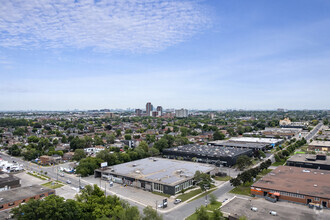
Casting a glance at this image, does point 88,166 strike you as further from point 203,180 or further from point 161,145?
point 161,145

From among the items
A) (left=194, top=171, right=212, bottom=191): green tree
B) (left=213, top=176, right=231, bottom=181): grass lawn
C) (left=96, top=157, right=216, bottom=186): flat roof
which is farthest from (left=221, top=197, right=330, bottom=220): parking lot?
(left=213, top=176, right=231, bottom=181): grass lawn

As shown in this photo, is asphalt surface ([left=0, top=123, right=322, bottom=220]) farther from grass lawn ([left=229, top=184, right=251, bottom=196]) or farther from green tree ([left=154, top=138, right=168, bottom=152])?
green tree ([left=154, top=138, right=168, bottom=152])

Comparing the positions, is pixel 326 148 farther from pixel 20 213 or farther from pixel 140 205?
pixel 20 213

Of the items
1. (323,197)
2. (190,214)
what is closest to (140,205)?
(190,214)

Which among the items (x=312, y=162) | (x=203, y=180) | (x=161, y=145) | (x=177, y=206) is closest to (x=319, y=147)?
(x=312, y=162)

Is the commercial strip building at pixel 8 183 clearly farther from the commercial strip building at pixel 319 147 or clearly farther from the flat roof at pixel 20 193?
the commercial strip building at pixel 319 147

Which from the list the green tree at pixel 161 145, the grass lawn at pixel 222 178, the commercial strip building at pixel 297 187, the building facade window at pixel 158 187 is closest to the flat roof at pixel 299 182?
the commercial strip building at pixel 297 187
